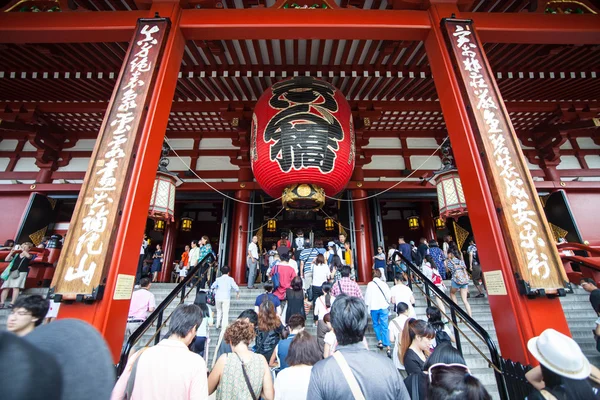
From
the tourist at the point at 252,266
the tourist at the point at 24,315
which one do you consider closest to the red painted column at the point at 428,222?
the tourist at the point at 252,266

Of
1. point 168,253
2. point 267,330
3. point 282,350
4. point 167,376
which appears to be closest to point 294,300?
point 267,330

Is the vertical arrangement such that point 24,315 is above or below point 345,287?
below

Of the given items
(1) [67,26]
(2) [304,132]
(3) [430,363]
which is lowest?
(3) [430,363]

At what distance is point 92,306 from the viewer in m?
2.59

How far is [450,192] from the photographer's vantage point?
4.88 m

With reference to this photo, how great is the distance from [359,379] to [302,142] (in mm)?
3479

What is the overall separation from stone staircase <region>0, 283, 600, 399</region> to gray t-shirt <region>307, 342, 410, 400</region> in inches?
117

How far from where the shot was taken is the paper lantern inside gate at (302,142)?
14.4 feet

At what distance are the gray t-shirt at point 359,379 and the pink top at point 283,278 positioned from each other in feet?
11.5

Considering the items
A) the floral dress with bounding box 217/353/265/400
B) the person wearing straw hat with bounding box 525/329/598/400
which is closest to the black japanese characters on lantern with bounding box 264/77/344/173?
the floral dress with bounding box 217/353/265/400

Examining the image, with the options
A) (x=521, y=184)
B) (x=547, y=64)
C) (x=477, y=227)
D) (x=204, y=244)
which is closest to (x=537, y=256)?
(x=477, y=227)

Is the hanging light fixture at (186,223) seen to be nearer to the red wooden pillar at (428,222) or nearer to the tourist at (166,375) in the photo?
the red wooden pillar at (428,222)

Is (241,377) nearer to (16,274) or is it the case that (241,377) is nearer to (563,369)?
(563,369)

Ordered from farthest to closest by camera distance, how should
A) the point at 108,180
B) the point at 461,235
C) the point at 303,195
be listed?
the point at 461,235 < the point at 303,195 < the point at 108,180
